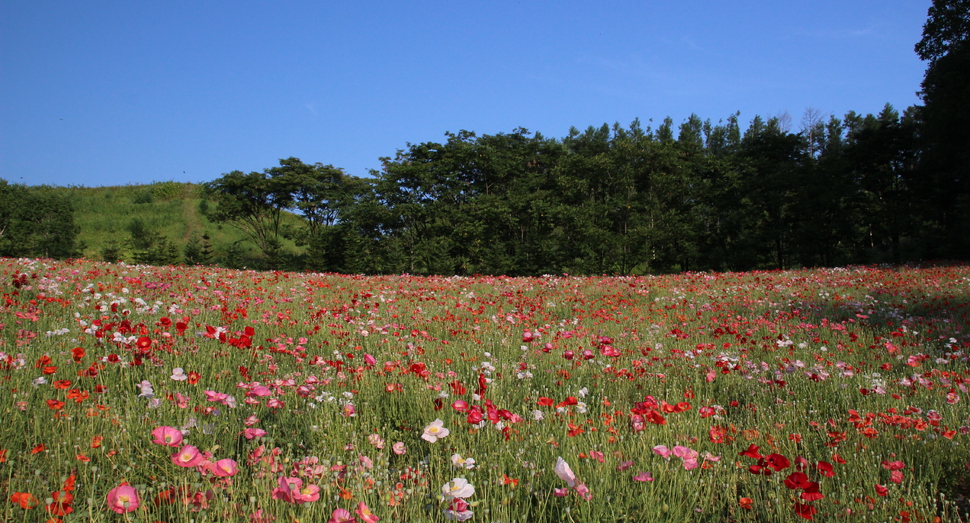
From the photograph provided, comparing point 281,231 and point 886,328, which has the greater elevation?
point 281,231

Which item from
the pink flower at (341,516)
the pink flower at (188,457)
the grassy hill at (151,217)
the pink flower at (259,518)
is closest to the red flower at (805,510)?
the pink flower at (341,516)

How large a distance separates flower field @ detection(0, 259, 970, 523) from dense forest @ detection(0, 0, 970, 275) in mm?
22388

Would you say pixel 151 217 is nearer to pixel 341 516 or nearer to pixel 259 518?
pixel 259 518

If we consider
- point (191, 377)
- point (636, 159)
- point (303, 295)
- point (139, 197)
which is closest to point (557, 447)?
point (191, 377)

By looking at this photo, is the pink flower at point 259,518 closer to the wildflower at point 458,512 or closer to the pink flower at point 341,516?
the pink flower at point 341,516

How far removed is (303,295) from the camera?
28.3 feet

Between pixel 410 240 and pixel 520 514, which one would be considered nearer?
pixel 520 514

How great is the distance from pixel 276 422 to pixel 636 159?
32.0m

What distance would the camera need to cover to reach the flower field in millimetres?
1966

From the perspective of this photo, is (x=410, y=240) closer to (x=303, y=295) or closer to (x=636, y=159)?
(x=636, y=159)

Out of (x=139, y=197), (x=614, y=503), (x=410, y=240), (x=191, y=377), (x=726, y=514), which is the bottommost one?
(x=726, y=514)

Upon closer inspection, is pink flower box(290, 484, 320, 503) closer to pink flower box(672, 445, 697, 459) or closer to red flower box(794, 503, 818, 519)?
pink flower box(672, 445, 697, 459)

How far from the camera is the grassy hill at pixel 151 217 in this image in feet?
119

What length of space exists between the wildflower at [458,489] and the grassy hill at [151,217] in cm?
3454
